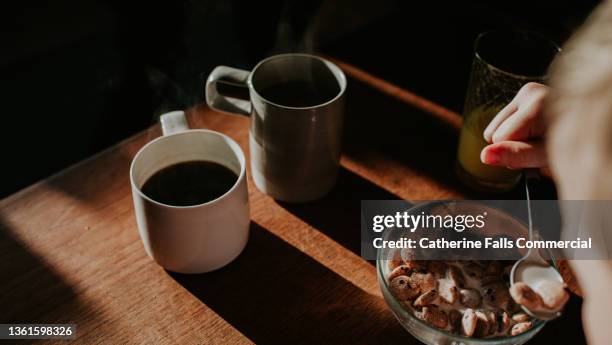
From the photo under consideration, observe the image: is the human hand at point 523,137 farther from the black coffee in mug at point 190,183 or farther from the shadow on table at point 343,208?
the black coffee in mug at point 190,183

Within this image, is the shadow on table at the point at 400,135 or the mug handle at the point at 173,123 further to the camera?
the shadow on table at the point at 400,135

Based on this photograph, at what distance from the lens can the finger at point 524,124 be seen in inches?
28.0

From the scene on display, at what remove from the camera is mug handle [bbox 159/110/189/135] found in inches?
30.2

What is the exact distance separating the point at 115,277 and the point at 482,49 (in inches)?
25.4

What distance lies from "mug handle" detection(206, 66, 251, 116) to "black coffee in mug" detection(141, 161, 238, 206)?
102 millimetres

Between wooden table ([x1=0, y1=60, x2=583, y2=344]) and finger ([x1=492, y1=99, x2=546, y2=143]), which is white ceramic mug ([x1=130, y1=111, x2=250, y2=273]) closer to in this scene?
wooden table ([x1=0, y1=60, x2=583, y2=344])

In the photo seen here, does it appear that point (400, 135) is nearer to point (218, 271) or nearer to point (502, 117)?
point (502, 117)

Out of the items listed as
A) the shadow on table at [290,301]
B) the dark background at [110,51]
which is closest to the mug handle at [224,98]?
the shadow on table at [290,301]

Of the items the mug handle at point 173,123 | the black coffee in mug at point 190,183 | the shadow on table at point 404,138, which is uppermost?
the mug handle at point 173,123

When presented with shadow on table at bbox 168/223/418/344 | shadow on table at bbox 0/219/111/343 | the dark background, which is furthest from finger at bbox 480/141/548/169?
the dark background

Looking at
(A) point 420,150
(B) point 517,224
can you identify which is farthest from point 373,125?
(B) point 517,224

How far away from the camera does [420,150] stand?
0.97 metres

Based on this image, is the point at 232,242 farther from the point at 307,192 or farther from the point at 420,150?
the point at 420,150

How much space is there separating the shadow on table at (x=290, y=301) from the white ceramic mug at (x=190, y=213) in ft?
0.09
